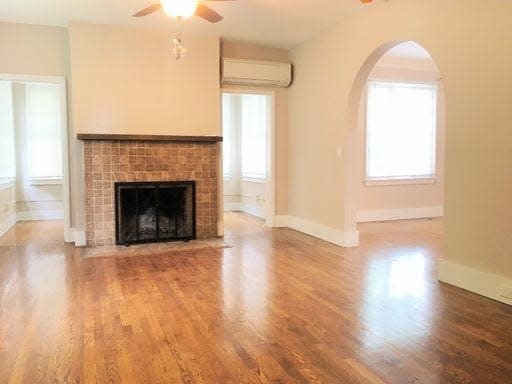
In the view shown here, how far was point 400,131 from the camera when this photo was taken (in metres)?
7.21

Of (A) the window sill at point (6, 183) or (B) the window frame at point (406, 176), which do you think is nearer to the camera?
(A) the window sill at point (6, 183)

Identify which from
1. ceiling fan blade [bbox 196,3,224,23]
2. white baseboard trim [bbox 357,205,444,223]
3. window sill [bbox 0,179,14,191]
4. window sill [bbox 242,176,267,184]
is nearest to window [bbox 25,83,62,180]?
window sill [bbox 0,179,14,191]

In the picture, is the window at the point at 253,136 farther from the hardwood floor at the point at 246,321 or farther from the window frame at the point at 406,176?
the hardwood floor at the point at 246,321

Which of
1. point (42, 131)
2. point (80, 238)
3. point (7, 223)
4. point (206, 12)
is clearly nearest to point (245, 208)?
point (80, 238)

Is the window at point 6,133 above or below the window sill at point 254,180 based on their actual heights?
above

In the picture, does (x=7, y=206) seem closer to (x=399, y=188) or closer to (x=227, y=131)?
(x=227, y=131)

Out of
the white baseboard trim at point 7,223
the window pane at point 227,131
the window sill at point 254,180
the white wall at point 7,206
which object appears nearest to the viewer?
the white baseboard trim at point 7,223

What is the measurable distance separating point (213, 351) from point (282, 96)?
15.2 feet

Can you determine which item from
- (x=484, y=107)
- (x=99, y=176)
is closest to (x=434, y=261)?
(x=484, y=107)

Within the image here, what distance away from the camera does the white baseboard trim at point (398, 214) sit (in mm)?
6949

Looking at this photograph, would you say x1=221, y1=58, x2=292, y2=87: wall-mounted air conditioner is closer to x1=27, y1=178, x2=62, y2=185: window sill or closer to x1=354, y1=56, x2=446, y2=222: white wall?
x1=354, y1=56, x2=446, y2=222: white wall

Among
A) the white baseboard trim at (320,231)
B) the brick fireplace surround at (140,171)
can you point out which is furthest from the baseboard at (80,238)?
the white baseboard trim at (320,231)

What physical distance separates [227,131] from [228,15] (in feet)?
12.1

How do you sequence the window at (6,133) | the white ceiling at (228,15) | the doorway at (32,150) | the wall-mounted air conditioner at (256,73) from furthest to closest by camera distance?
the doorway at (32,150) → the window at (6,133) → the wall-mounted air conditioner at (256,73) → the white ceiling at (228,15)
